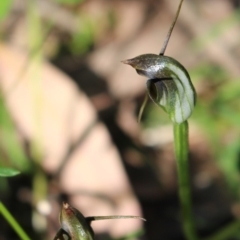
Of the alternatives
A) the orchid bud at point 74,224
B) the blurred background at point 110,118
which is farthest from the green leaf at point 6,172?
the blurred background at point 110,118

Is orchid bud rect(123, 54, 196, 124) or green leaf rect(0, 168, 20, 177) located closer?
orchid bud rect(123, 54, 196, 124)

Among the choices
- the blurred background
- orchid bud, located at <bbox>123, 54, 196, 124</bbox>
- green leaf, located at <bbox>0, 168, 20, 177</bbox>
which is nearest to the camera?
orchid bud, located at <bbox>123, 54, 196, 124</bbox>

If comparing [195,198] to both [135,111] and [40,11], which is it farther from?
[40,11]

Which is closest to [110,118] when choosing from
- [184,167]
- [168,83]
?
[184,167]

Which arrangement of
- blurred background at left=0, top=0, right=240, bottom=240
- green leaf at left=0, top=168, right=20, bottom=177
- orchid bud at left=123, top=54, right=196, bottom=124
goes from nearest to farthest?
orchid bud at left=123, top=54, right=196, bottom=124 < green leaf at left=0, top=168, right=20, bottom=177 < blurred background at left=0, top=0, right=240, bottom=240

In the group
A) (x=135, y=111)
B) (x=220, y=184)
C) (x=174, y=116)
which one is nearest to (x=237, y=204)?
(x=220, y=184)

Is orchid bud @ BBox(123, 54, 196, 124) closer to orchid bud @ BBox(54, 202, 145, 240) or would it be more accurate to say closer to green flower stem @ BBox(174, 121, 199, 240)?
green flower stem @ BBox(174, 121, 199, 240)

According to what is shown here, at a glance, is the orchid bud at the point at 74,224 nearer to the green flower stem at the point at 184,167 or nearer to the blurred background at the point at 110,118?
the green flower stem at the point at 184,167

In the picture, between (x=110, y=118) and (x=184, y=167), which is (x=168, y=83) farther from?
(x=110, y=118)

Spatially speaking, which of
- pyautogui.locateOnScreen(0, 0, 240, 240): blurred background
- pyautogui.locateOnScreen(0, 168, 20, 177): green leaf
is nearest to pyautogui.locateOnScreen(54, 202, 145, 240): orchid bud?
pyautogui.locateOnScreen(0, 168, 20, 177): green leaf
